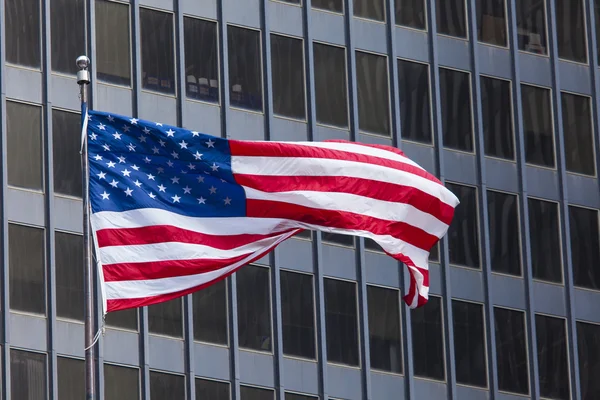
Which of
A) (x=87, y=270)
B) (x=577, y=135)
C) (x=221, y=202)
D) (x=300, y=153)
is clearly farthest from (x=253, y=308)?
(x=87, y=270)

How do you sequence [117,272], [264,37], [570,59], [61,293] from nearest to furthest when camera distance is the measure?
[117,272], [61,293], [264,37], [570,59]

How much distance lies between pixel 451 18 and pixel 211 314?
40.3ft

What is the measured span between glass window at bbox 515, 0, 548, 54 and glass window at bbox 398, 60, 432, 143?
3879 mm

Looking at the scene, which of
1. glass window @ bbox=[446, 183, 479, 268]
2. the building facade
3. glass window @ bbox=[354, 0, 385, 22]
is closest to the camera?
the building facade

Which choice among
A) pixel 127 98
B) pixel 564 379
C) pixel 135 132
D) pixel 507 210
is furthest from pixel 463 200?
pixel 135 132

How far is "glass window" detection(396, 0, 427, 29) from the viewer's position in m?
58.7

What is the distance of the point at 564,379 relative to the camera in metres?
58.6

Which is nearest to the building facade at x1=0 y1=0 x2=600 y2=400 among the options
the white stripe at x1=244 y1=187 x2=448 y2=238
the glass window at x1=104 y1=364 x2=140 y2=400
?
the glass window at x1=104 y1=364 x2=140 y2=400

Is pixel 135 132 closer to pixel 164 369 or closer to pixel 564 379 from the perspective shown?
pixel 164 369

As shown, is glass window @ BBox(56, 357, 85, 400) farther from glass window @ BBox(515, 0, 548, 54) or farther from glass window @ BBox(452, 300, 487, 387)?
glass window @ BBox(515, 0, 548, 54)

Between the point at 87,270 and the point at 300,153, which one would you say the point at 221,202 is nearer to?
the point at 300,153

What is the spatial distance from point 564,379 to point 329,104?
10448mm

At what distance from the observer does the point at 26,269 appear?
51.3 meters

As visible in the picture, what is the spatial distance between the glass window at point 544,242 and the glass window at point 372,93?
533 cm
